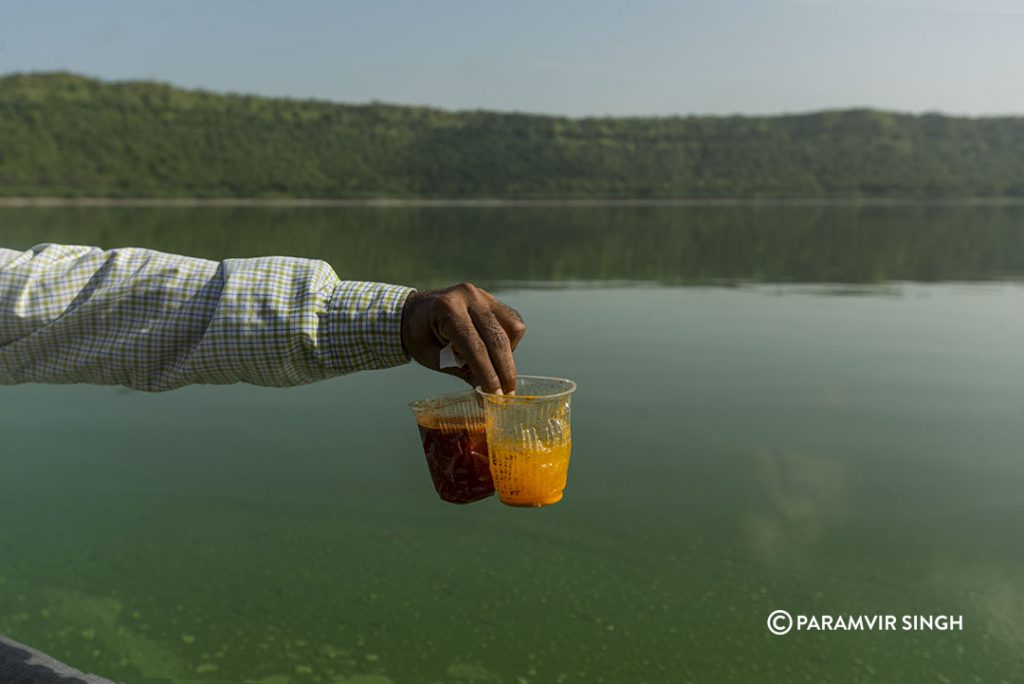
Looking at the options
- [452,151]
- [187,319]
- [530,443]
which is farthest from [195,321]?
[452,151]

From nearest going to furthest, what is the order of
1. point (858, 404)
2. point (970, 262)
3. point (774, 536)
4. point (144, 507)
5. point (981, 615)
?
point (981, 615), point (774, 536), point (144, 507), point (858, 404), point (970, 262)

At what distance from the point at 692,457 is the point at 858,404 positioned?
2.07 meters

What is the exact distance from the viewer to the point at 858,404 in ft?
22.0

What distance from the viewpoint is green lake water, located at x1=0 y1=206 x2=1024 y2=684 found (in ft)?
10.5

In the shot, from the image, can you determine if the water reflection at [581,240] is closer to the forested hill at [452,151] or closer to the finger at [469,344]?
the forested hill at [452,151]

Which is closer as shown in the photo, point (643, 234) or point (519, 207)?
point (643, 234)

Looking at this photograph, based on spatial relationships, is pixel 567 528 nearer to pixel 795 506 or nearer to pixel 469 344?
pixel 795 506

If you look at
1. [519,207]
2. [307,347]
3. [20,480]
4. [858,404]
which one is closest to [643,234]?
[519,207]

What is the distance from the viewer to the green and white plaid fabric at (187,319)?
1502 millimetres

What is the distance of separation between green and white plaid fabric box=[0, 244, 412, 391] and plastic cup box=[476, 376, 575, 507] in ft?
0.66

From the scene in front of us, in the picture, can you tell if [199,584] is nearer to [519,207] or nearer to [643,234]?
[643,234]

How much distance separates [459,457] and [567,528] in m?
2.64

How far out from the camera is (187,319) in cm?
154

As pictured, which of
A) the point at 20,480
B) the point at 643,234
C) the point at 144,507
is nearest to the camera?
the point at 144,507
